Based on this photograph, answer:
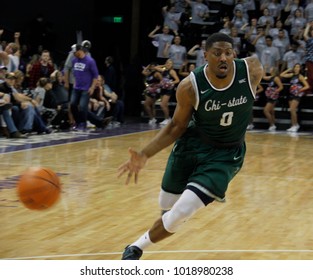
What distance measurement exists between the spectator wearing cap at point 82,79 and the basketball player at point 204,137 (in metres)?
10.4

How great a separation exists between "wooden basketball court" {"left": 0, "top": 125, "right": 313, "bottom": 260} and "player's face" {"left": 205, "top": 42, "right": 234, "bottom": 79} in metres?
1.49

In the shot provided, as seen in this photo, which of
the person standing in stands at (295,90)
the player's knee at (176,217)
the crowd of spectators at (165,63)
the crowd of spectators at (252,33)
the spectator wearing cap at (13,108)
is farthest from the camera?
the crowd of spectators at (252,33)

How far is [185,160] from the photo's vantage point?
5.36 meters

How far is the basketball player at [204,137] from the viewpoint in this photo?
514 centimetres

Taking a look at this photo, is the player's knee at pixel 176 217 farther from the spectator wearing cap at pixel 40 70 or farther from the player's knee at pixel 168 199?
the spectator wearing cap at pixel 40 70

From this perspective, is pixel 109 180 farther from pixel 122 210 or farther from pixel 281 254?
pixel 281 254

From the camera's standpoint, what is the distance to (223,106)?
17.2 ft

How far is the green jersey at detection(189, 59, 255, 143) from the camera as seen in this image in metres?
5.25

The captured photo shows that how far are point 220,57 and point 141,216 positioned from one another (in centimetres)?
266

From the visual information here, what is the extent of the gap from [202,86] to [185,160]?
1.80 feet

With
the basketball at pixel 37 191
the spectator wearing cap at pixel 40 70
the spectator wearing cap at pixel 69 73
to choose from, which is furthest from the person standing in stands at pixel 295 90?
the basketball at pixel 37 191

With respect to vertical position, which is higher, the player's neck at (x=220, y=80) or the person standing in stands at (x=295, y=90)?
the player's neck at (x=220, y=80)

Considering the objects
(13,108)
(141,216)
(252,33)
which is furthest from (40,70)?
(141,216)
